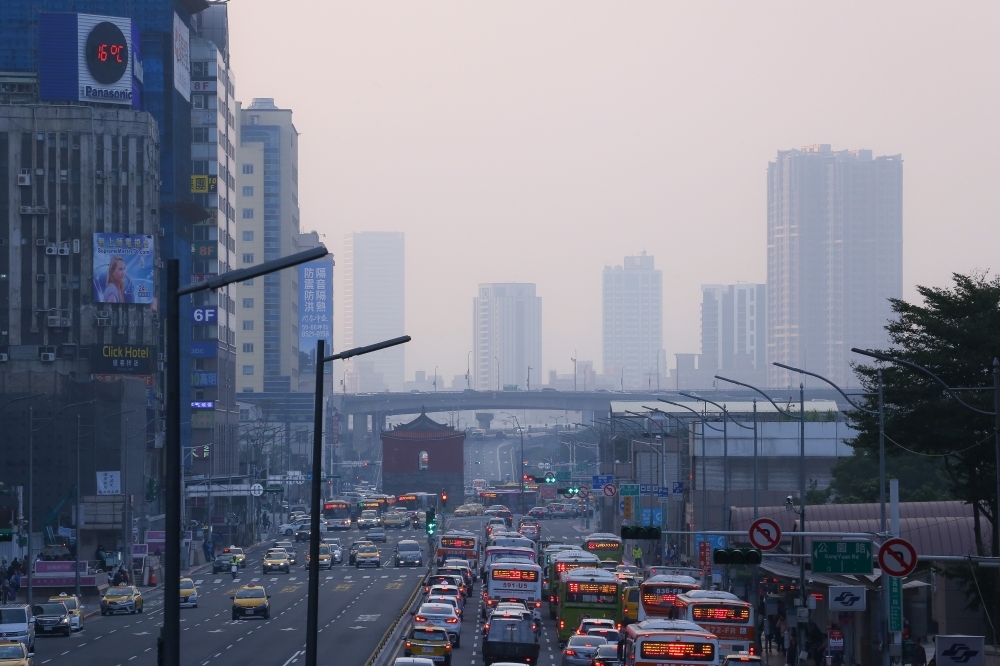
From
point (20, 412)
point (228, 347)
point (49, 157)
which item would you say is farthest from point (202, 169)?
point (20, 412)

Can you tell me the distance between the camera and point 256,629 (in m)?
54.9

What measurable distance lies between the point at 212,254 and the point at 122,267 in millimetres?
38681

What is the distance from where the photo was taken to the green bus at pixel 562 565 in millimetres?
60594

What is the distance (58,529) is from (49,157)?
112 feet

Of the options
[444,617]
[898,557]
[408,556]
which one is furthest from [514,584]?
[408,556]

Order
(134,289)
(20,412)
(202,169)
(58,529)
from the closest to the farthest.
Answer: (58,529) < (20,412) < (134,289) < (202,169)

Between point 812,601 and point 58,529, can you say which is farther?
point 58,529

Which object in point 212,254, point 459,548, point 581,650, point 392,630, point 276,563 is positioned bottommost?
point 276,563

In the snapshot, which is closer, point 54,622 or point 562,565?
point 54,622

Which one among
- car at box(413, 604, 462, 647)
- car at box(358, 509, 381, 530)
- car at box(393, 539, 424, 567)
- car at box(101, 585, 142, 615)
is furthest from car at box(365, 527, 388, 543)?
car at box(413, 604, 462, 647)

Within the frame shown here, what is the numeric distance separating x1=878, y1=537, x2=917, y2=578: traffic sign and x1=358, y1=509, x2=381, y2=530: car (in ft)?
334

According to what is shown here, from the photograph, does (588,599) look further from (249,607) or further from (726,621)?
(249,607)

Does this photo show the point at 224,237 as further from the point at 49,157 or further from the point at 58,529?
the point at 58,529

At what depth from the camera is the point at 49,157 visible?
11338 centimetres
